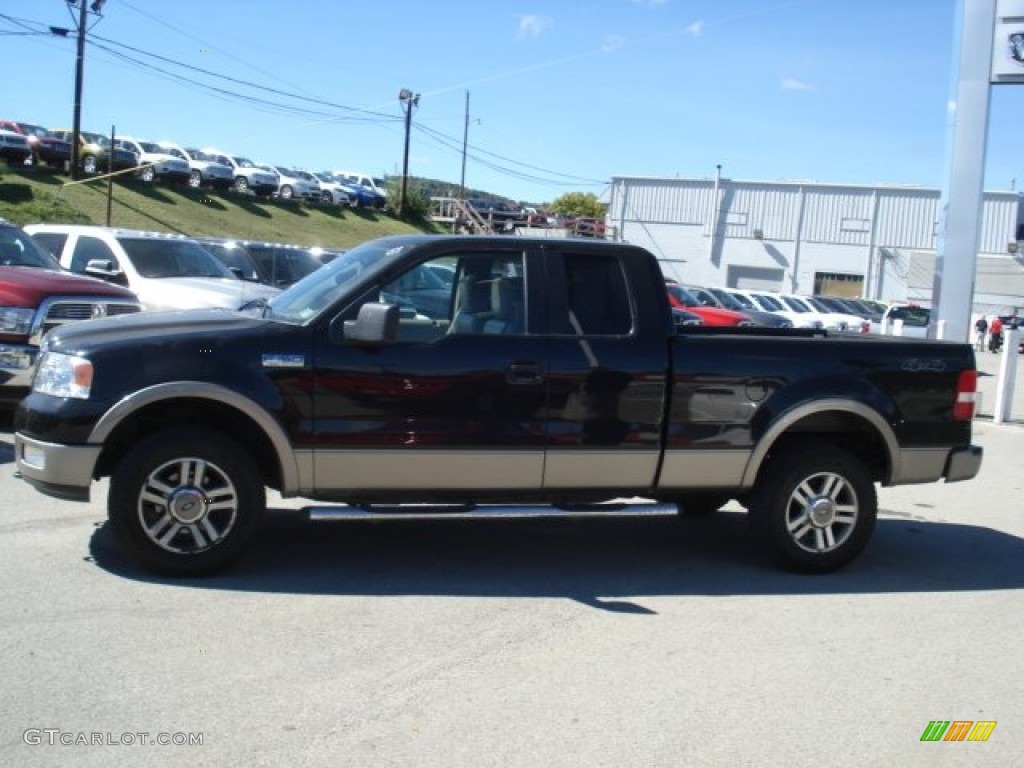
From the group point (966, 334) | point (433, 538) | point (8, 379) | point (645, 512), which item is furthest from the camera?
point (966, 334)

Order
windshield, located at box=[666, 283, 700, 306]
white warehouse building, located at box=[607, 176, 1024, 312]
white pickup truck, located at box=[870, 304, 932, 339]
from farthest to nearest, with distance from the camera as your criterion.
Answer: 1. white warehouse building, located at box=[607, 176, 1024, 312]
2. white pickup truck, located at box=[870, 304, 932, 339]
3. windshield, located at box=[666, 283, 700, 306]

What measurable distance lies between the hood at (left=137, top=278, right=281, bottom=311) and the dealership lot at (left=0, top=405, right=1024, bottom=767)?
4.95 m

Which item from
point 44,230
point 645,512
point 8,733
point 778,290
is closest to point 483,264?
point 645,512

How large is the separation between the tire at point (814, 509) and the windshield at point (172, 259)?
8.78 metres

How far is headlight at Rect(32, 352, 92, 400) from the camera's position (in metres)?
5.48

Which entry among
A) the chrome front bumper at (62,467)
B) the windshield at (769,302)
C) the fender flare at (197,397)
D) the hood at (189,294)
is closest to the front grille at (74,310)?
the hood at (189,294)

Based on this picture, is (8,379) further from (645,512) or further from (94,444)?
(645,512)

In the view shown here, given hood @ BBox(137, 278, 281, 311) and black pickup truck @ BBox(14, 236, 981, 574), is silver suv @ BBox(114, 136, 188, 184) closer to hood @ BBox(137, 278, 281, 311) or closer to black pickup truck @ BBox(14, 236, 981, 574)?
hood @ BBox(137, 278, 281, 311)

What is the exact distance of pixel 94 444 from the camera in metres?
5.48

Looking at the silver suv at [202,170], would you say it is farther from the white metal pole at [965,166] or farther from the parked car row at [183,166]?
the white metal pole at [965,166]

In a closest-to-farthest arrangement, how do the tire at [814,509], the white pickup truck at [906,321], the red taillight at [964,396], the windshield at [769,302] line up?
the tire at [814,509], the red taillight at [964,396], the white pickup truck at [906,321], the windshield at [769,302]

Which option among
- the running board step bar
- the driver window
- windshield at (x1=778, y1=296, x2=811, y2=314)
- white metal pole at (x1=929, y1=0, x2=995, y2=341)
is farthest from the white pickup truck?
the driver window

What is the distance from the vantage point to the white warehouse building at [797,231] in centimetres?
5438

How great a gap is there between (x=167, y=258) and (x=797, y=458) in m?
9.19
